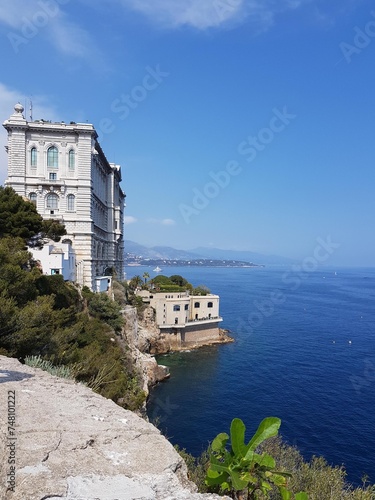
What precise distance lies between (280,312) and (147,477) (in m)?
76.3

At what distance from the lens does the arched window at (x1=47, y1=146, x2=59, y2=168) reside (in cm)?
3175

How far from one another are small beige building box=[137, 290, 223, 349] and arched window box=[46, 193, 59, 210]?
23.1m

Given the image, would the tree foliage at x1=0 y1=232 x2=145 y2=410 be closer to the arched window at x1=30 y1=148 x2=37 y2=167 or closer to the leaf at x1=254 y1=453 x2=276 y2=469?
the leaf at x1=254 y1=453 x2=276 y2=469

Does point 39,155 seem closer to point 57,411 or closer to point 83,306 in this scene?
point 83,306

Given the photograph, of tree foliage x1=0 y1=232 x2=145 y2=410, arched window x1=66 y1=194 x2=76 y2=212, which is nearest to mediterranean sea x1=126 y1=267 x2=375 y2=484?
tree foliage x1=0 y1=232 x2=145 y2=410

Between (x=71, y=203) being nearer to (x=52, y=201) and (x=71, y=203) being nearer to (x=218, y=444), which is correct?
(x=52, y=201)

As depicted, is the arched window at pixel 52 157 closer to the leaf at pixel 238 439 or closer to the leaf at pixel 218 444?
the leaf at pixel 218 444

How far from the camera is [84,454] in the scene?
4340 millimetres

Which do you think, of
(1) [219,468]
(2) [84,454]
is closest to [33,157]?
(2) [84,454]

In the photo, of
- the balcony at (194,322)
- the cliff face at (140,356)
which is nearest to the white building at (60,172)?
the cliff face at (140,356)

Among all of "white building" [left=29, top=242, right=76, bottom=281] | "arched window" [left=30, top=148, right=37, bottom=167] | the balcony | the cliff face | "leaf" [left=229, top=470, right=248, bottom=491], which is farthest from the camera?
the balcony

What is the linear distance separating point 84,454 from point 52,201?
30863 millimetres

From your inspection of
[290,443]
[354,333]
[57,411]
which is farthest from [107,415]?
[354,333]

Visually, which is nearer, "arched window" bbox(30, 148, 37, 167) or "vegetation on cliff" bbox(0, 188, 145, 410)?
"vegetation on cliff" bbox(0, 188, 145, 410)
